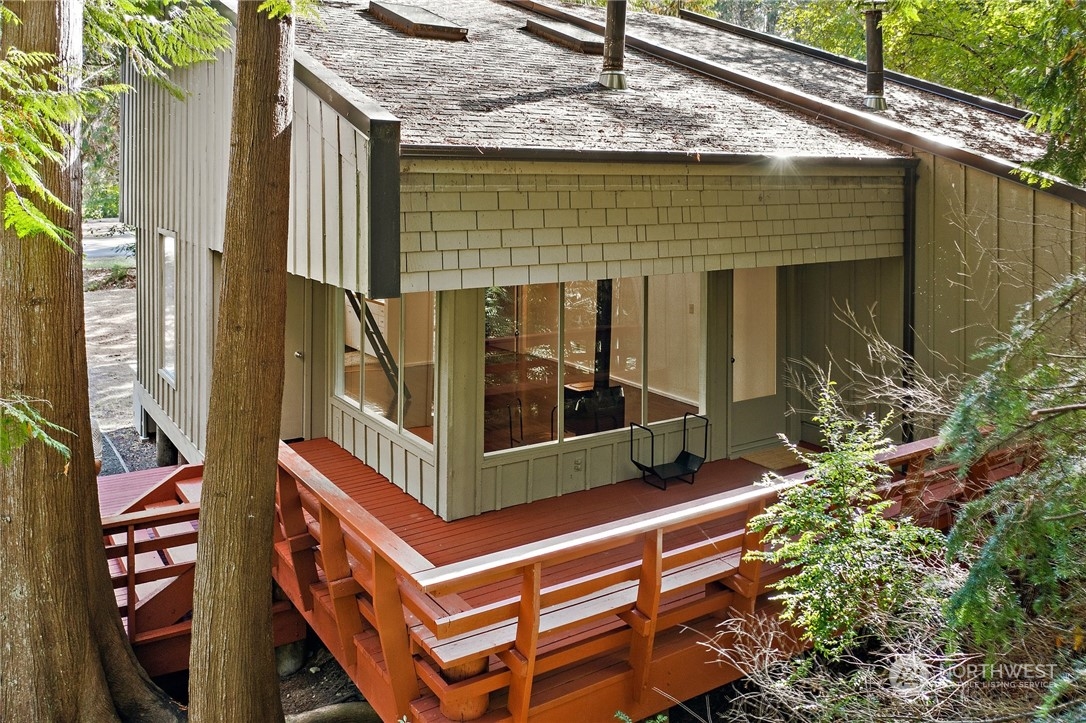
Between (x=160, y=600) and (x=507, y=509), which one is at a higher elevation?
(x=507, y=509)

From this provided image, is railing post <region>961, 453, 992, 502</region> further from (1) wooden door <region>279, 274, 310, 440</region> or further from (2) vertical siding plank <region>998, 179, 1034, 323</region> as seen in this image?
(1) wooden door <region>279, 274, 310, 440</region>

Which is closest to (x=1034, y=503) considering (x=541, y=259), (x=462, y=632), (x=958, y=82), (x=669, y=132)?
(x=462, y=632)

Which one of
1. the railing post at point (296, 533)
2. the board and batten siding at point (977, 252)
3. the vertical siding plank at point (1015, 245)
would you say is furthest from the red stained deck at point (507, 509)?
the vertical siding plank at point (1015, 245)

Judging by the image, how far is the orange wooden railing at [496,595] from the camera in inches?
161

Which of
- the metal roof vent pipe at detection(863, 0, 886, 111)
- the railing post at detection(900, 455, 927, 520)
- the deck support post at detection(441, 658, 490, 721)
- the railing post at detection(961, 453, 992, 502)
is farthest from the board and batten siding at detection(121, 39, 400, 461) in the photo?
the metal roof vent pipe at detection(863, 0, 886, 111)

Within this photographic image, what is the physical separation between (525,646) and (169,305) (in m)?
8.40

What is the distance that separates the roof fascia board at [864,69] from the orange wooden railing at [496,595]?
249 inches

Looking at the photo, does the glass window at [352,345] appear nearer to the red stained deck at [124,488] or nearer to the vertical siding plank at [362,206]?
the red stained deck at [124,488]

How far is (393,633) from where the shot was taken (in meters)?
4.32

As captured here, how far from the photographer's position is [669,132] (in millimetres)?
6457

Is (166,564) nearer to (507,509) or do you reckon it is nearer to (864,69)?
(507,509)

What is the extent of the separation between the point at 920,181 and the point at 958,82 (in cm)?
1057

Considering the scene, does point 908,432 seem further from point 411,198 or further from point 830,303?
point 411,198

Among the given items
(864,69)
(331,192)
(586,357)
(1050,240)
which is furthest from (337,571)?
(864,69)
